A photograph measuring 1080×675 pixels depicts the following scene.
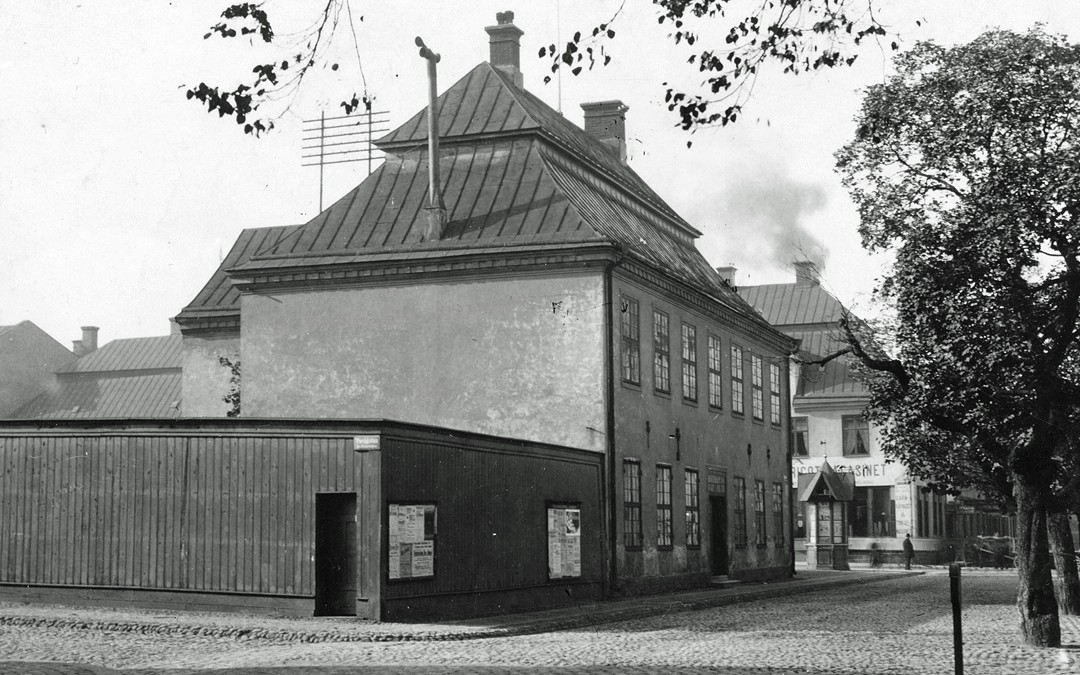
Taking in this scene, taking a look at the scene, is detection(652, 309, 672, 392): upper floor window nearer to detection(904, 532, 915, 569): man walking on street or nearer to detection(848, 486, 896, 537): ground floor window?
detection(904, 532, 915, 569): man walking on street

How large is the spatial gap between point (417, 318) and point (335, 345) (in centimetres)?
193

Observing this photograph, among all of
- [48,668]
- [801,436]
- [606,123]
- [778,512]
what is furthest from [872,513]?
[48,668]

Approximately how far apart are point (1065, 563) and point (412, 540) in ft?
35.7

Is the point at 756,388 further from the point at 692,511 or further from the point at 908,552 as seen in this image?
the point at 908,552

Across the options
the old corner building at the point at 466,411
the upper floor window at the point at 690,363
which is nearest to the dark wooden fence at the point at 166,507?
the old corner building at the point at 466,411

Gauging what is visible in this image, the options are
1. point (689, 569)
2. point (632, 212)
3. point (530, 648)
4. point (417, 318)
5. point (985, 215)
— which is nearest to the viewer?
point (530, 648)

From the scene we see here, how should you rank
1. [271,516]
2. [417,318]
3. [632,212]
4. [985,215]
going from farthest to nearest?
[632,212]
[417,318]
[271,516]
[985,215]

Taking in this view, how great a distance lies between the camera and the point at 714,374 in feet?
117

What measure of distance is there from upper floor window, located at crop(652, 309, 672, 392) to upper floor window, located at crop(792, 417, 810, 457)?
94.7 ft

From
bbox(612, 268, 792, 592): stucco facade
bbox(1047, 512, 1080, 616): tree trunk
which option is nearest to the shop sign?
bbox(612, 268, 792, 592): stucco facade

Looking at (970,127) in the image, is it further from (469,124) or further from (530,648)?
(469,124)

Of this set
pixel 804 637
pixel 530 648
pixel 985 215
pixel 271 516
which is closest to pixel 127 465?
pixel 271 516

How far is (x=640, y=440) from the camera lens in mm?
29797

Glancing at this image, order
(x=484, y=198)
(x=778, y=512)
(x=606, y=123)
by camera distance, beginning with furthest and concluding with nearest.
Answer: (x=606, y=123), (x=778, y=512), (x=484, y=198)
